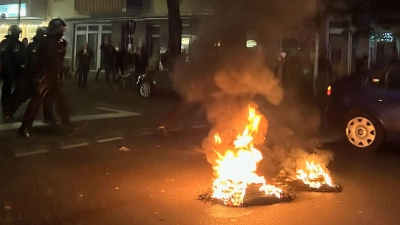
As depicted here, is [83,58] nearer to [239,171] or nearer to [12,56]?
[12,56]

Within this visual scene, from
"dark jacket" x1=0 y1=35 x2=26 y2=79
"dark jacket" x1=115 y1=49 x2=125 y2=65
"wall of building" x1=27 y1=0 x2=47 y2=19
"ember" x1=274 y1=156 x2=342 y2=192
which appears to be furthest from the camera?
"wall of building" x1=27 y1=0 x2=47 y2=19

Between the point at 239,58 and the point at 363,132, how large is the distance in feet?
11.8

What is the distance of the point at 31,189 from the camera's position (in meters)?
6.54

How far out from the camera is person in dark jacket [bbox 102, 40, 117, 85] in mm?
21531

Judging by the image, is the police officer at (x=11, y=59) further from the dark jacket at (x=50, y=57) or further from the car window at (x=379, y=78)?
the car window at (x=379, y=78)

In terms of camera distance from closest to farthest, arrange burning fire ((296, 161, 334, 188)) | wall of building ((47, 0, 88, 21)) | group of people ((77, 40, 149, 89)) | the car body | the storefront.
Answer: burning fire ((296, 161, 334, 188)) < the car body < group of people ((77, 40, 149, 89)) < the storefront < wall of building ((47, 0, 88, 21))

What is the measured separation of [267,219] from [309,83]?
28.7 feet

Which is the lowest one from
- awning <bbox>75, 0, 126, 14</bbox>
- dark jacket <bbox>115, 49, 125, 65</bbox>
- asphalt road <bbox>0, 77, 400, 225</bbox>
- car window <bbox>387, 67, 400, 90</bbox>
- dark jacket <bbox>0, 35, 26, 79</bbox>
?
asphalt road <bbox>0, 77, 400, 225</bbox>

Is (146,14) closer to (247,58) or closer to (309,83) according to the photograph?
(309,83)

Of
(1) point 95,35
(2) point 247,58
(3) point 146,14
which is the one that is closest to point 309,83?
(2) point 247,58

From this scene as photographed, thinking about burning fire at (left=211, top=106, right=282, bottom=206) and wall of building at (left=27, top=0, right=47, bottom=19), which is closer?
burning fire at (left=211, top=106, right=282, bottom=206)

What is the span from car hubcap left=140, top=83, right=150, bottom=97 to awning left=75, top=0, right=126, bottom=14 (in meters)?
10.1

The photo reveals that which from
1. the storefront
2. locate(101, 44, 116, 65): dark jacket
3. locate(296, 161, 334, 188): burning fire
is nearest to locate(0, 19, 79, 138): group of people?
locate(296, 161, 334, 188): burning fire

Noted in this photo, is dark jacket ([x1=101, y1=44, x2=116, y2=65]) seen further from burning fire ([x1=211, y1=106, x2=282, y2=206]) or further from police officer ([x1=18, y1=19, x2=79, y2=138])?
burning fire ([x1=211, y1=106, x2=282, y2=206])
